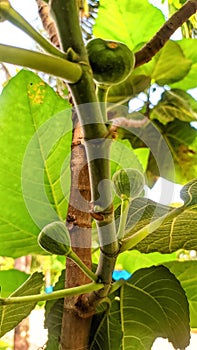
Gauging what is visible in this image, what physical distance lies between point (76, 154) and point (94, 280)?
0.12 m

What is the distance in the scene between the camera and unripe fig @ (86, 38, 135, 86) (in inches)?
9.5

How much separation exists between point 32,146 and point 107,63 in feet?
0.61

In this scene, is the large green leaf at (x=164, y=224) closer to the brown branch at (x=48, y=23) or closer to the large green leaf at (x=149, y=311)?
the large green leaf at (x=149, y=311)

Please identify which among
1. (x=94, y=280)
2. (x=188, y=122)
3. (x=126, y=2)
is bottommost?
(x=94, y=280)

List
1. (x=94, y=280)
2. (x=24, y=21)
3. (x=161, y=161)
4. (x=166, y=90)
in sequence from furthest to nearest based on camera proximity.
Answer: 1. (x=166, y=90)
2. (x=161, y=161)
3. (x=94, y=280)
4. (x=24, y=21)

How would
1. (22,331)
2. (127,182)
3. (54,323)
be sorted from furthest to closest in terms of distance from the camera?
(22,331)
(54,323)
(127,182)

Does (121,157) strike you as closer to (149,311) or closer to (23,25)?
(149,311)

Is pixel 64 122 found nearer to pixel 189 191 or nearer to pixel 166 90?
pixel 189 191

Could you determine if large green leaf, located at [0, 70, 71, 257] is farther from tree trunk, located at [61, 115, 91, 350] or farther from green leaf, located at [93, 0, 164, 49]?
green leaf, located at [93, 0, 164, 49]

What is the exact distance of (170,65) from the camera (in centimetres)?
77

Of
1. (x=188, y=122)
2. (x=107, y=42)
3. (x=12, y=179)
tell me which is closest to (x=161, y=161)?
(x=188, y=122)

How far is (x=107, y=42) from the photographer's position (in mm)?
248

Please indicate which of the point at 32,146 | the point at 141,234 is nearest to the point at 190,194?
the point at 141,234

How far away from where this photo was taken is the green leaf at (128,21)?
2.45 feet
